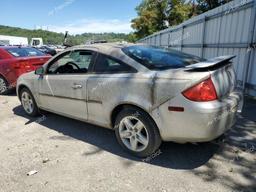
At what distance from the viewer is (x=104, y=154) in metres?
3.84

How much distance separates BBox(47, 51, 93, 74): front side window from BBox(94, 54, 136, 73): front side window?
242mm

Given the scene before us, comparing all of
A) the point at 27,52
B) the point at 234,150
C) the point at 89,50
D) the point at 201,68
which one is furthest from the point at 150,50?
the point at 27,52

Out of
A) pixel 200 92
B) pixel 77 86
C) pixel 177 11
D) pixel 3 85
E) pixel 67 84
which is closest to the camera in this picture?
pixel 200 92

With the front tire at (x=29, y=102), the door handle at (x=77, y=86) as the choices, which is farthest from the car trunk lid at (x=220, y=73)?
the front tire at (x=29, y=102)

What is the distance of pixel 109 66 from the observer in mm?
3863

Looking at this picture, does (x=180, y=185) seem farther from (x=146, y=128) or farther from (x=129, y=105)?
(x=129, y=105)

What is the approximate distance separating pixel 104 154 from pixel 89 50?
163 cm

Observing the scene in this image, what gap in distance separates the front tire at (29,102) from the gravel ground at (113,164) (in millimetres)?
809

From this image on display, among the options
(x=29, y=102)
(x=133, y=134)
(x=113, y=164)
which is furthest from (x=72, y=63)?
(x=113, y=164)

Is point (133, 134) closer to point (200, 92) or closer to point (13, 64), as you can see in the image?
point (200, 92)

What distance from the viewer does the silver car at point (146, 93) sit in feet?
9.91

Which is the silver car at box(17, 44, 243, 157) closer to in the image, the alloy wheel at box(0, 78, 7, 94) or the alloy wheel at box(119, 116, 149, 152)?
the alloy wheel at box(119, 116, 149, 152)

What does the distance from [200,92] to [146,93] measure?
26.1 inches

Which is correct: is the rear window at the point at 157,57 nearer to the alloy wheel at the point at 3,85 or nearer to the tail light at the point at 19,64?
the tail light at the point at 19,64
